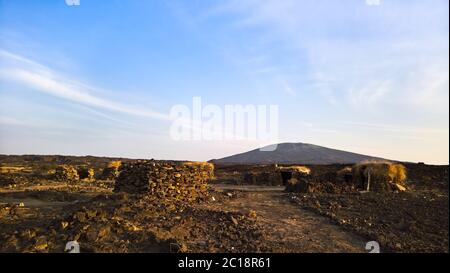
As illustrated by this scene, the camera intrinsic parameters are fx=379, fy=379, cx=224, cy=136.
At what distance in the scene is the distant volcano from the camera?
298 ft

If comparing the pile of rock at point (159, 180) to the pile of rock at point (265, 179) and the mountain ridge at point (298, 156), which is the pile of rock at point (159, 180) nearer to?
the pile of rock at point (265, 179)

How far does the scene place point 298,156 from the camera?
97.5 meters

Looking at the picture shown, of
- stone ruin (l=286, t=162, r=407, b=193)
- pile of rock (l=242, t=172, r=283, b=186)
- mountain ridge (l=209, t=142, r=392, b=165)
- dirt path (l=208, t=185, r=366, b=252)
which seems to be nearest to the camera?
dirt path (l=208, t=185, r=366, b=252)

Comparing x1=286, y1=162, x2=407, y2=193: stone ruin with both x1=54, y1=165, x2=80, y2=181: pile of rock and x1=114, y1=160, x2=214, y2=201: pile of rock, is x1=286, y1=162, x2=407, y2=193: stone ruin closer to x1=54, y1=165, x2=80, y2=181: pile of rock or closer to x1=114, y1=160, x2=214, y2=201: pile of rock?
x1=114, y1=160, x2=214, y2=201: pile of rock

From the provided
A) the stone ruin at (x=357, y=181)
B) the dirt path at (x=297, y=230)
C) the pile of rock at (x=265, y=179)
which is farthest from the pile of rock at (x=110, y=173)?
the dirt path at (x=297, y=230)

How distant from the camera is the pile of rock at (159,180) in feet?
40.5

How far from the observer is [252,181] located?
85.6 feet

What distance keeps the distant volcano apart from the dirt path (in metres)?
74.5

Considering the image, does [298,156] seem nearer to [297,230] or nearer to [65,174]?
[65,174]

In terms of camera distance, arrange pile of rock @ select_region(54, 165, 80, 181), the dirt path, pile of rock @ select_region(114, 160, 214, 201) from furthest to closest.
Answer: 1. pile of rock @ select_region(54, 165, 80, 181)
2. pile of rock @ select_region(114, 160, 214, 201)
3. the dirt path

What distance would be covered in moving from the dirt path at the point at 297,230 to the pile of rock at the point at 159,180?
1273 millimetres

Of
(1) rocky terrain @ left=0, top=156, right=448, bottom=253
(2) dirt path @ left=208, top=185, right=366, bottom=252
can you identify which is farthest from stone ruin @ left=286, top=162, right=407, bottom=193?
(2) dirt path @ left=208, top=185, right=366, bottom=252

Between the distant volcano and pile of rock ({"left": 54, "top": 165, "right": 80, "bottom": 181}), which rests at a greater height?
the distant volcano
